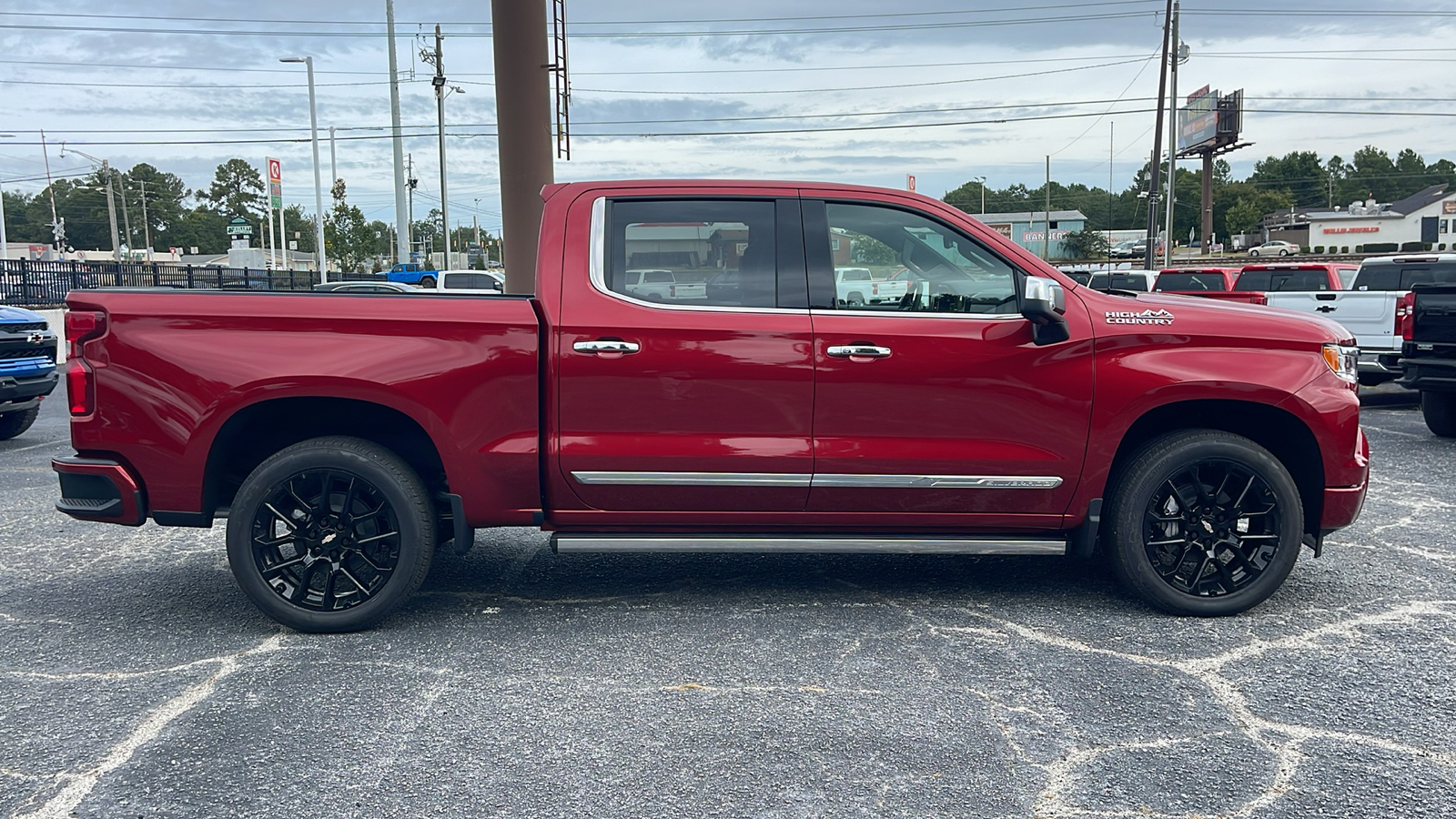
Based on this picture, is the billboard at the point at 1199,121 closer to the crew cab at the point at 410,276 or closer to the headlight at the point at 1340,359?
the crew cab at the point at 410,276

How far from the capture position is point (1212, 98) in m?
81.3

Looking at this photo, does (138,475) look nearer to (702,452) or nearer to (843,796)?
(702,452)

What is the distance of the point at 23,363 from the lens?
9.59m

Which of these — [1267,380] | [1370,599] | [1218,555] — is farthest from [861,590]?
[1370,599]

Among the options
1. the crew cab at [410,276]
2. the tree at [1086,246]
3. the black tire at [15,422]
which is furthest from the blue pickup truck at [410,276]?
the tree at [1086,246]

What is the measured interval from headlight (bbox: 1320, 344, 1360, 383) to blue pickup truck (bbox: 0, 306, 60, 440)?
10245 mm

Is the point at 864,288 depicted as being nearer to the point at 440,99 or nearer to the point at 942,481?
the point at 942,481

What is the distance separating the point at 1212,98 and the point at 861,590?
88160mm

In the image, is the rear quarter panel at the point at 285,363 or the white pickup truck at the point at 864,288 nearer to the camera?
the rear quarter panel at the point at 285,363

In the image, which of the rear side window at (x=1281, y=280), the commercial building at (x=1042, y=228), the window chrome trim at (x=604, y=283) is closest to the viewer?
the window chrome trim at (x=604, y=283)

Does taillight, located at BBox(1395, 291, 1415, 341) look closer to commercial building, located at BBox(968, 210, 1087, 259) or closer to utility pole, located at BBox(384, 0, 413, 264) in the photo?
utility pole, located at BBox(384, 0, 413, 264)

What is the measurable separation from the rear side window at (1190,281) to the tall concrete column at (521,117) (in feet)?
43.0

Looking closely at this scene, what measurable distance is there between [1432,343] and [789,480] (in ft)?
26.2

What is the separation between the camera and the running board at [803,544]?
4535 mm
